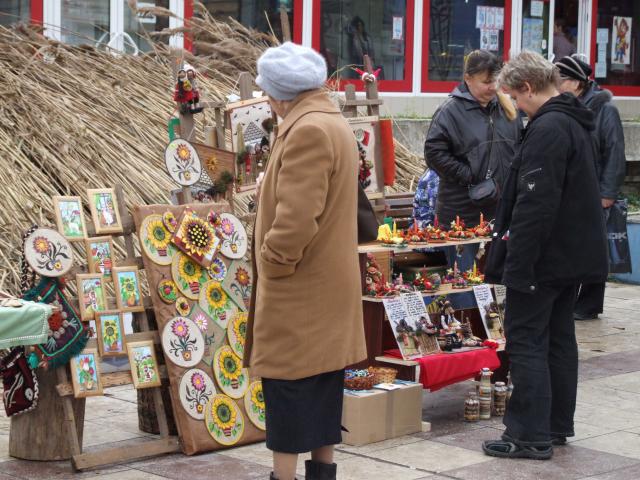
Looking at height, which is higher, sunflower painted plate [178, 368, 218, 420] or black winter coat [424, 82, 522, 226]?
black winter coat [424, 82, 522, 226]

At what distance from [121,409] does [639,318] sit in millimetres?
4543

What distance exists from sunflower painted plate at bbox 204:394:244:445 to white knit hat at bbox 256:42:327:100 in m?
1.81

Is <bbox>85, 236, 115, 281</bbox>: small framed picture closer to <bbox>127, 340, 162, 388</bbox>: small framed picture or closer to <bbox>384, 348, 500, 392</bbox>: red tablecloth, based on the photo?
<bbox>127, 340, 162, 388</bbox>: small framed picture

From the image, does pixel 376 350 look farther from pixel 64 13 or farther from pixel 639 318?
pixel 64 13

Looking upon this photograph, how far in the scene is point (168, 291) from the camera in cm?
550

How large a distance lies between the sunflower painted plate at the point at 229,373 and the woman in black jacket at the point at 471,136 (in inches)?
75.7

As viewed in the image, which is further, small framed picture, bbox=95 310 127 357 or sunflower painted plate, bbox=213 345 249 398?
sunflower painted plate, bbox=213 345 249 398

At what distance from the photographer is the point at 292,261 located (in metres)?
4.12

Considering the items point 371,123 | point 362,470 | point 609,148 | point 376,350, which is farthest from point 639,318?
point 362,470

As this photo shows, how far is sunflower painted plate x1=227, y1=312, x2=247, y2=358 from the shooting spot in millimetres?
5699

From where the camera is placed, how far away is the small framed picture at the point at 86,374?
5.14 m

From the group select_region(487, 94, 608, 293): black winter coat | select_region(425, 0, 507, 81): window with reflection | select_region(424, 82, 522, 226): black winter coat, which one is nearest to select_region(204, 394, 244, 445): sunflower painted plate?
select_region(487, 94, 608, 293): black winter coat

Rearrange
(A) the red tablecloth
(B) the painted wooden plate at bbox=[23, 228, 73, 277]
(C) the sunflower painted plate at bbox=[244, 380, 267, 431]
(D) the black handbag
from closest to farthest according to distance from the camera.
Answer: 1. (D) the black handbag
2. (B) the painted wooden plate at bbox=[23, 228, 73, 277]
3. (C) the sunflower painted plate at bbox=[244, 380, 267, 431]
4. (A) the red tablecloth

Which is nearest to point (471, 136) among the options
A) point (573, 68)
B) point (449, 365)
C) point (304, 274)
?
point (573, 68)
